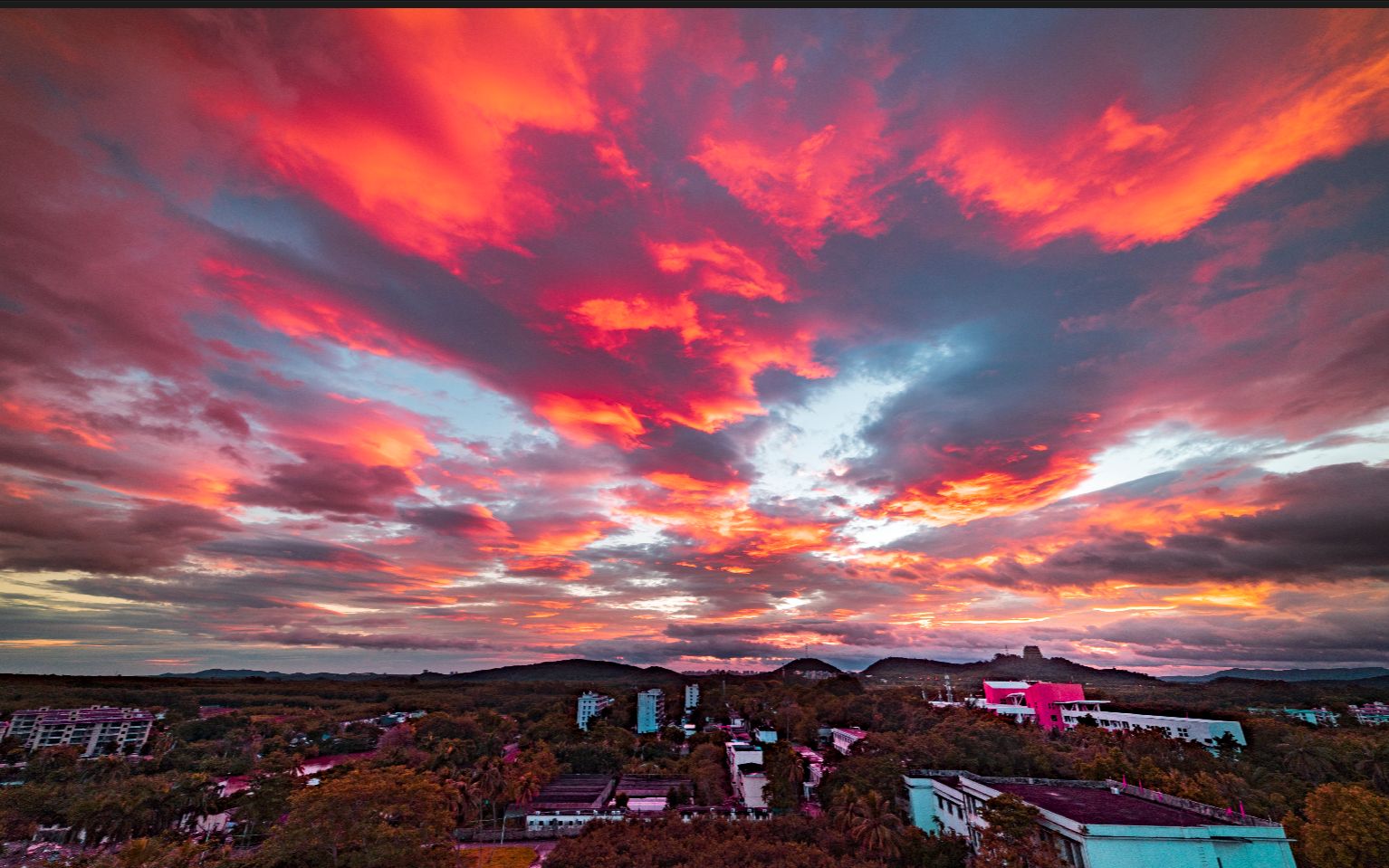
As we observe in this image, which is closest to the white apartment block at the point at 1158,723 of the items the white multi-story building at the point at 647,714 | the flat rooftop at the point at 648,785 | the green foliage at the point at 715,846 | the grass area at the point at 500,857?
the green foliage at the point at 715,846

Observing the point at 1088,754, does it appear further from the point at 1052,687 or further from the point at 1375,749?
the point at 1052,687

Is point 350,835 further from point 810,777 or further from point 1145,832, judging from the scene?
point 810,777

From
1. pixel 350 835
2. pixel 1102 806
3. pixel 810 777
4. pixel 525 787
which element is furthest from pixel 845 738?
pixel 350 835

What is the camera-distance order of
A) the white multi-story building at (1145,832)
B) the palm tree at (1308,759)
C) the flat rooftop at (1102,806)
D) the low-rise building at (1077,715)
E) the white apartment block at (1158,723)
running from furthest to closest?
the low-rise building at (1077,715) < the white apartment block at (1158,723) < the palm tree at (1308,759) < the flat rooftop at (1102,806) < the white multi-story building at (1145,832)

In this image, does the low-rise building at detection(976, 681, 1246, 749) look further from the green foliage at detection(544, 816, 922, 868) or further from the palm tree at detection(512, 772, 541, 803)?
the palm tree at detection(512, 772, 541, 803)

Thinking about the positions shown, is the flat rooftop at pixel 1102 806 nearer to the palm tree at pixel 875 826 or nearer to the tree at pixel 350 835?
the palm tree at pixel 875 826
